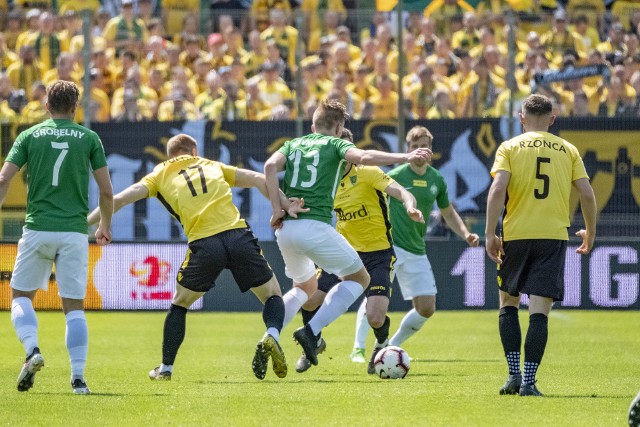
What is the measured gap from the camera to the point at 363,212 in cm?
1165

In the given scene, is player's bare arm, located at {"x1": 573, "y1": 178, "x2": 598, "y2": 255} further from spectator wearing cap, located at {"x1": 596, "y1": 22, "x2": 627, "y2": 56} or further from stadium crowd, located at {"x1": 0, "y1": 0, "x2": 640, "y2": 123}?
spectator wearing cap, located at {"x1": 596, "y1": 22, "x2": 627, "y2": 56}

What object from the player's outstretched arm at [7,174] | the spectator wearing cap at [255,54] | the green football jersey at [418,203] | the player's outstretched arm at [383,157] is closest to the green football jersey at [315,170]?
the player's outstretched arm at [383,157]

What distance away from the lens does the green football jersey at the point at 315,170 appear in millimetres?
10180

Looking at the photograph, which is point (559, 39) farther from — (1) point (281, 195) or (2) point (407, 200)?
(1) point (281, 195)

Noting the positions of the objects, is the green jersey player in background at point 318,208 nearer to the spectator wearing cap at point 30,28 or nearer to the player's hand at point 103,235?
the player's hand at point 103,235

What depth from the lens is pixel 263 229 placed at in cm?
1875

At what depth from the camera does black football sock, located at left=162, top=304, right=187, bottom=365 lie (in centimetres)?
1011

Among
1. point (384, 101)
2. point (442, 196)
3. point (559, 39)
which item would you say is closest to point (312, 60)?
point (384, 101)

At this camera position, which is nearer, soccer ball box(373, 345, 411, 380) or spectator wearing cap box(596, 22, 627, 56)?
soccer ball box(373, 345, 411, 380)

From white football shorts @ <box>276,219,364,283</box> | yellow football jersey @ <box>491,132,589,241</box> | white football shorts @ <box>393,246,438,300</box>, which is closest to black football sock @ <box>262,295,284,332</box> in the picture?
white football shorts @ <box>276,219,364,283</box>

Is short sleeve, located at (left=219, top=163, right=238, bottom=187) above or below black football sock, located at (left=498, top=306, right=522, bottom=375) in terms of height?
above

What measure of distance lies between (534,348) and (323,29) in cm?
1201

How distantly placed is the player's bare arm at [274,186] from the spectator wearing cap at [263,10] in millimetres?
9640

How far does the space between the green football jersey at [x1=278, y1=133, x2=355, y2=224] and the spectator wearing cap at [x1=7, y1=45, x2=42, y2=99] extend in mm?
A: 9950
